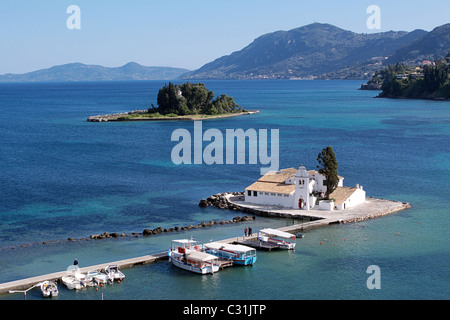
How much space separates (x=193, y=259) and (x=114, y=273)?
5.90m

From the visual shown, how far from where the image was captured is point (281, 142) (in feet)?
373

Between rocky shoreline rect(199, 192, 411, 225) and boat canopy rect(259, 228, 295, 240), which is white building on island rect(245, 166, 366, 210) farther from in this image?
boat canopy rect(259, 228, 295, 240)

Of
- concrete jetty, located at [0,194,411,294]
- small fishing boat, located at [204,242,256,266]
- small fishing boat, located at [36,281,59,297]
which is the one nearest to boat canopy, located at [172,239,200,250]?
small fishing boat, located at [204,242,256,266]

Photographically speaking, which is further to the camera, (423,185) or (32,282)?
(423,185)

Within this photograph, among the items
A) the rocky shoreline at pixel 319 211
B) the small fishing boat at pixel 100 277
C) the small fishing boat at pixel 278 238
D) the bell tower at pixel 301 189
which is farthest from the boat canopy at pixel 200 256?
the bell tower at pixel 301 189

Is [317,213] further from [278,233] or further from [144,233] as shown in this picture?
[144,233]

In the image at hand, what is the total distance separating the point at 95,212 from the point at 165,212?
7.38 meters

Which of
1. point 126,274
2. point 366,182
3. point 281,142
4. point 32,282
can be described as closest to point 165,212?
point 126,274

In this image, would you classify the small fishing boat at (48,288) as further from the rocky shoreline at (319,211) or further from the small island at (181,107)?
the small island at (181,107)

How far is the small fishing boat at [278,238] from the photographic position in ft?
154

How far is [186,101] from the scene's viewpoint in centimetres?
16638

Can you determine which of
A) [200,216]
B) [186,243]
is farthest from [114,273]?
[200,216]

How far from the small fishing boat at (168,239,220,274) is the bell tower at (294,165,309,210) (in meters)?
15.3
